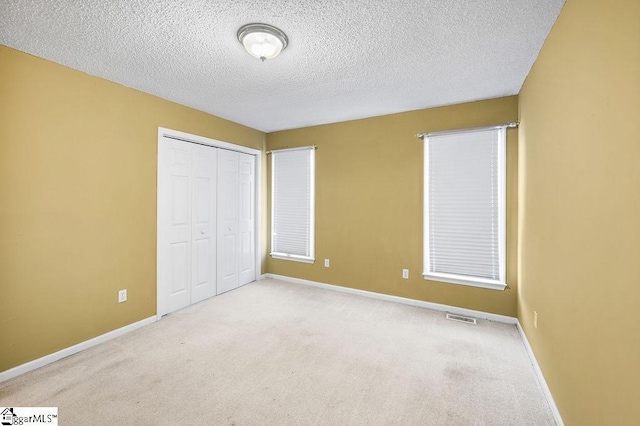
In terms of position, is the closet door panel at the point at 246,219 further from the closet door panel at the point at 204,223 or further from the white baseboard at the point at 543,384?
the white baseboard at the point at 543,384

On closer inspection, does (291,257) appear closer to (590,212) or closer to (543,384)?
(543,384)

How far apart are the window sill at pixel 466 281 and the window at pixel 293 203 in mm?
1867

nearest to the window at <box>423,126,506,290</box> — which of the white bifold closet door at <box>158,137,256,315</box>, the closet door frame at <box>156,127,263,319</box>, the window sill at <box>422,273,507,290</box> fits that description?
the window sill at <box>422,273,507,290</box>

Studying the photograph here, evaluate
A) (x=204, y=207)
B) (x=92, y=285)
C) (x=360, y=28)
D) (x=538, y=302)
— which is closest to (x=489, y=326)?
(x=538, y=302)

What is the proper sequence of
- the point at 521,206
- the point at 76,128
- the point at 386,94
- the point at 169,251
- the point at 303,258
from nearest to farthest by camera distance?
1. the point at 76,128
2. the point at 521,206
3. the point at 386,94
4. the point at 169,251
5. the point at 303,258

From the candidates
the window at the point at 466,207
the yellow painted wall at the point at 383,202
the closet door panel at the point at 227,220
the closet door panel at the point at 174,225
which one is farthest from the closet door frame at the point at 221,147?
the window at the point at 466,207

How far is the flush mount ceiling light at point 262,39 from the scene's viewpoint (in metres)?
1.92

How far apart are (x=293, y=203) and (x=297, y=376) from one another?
292 cm

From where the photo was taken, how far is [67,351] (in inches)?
97.7

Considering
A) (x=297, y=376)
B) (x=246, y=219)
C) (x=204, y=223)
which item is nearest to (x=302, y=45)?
(x=297, y=376)

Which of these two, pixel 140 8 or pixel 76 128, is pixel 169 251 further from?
pixel 140 8

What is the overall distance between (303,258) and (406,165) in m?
2.20

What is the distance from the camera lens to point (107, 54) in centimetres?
229

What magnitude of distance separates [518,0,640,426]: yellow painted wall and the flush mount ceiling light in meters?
1.77
